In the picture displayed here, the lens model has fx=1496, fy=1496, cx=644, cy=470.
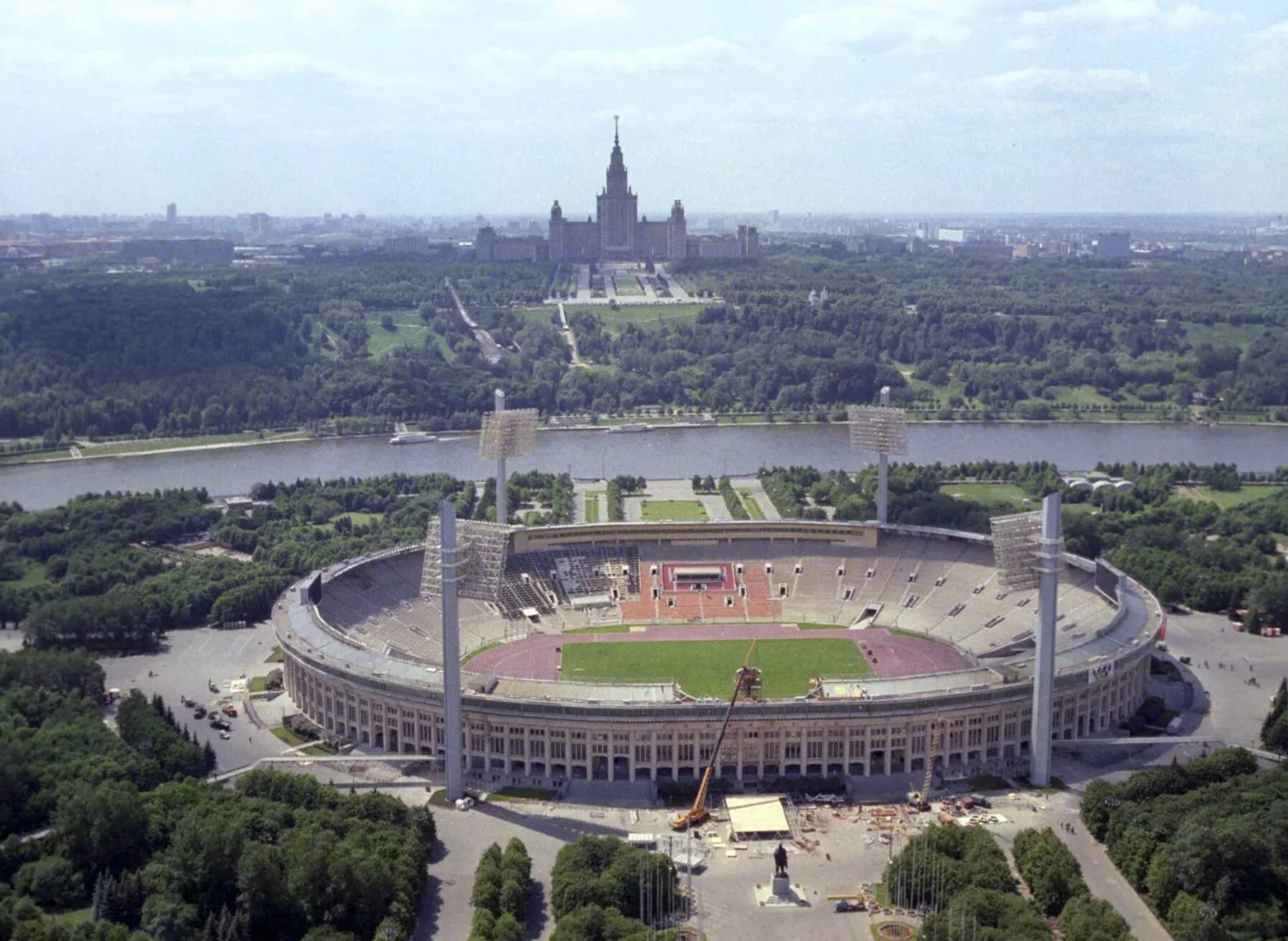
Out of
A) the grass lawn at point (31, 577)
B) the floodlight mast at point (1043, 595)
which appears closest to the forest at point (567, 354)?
the grass lawn at point (31, 577)

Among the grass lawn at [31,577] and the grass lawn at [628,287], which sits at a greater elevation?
the grass lawn at [628,287]

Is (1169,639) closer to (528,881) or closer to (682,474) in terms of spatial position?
(528,881)

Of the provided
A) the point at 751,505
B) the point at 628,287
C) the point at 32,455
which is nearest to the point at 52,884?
the point at 751,505

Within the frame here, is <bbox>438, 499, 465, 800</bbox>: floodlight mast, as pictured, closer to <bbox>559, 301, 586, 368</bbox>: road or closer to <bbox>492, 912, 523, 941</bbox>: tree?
<bbox>492, 912, 523, 941</bbox>: tree

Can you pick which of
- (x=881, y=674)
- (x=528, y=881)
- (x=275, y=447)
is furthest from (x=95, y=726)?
(x=275, y=447)

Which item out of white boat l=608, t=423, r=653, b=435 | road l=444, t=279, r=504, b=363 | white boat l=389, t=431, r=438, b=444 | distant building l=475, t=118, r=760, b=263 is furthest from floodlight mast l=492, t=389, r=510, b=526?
distant building l=475, t=118, r=760, b=263

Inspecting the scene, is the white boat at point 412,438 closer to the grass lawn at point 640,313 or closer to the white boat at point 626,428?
the white boat at point 626,428

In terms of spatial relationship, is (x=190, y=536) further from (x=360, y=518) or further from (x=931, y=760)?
(x=931, y=760)

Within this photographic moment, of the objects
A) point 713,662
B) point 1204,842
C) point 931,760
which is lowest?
point 931,760
